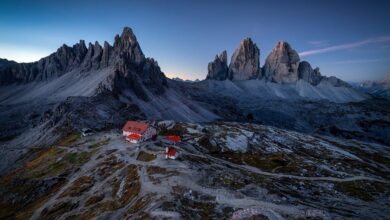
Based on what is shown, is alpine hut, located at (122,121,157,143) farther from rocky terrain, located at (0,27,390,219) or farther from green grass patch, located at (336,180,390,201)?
green grass patch, located at (336,180,390,201)

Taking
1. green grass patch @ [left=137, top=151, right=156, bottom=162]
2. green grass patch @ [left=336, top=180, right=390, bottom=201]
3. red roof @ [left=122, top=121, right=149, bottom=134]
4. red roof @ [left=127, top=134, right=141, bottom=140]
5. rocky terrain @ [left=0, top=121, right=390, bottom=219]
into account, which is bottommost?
green grass patch @ [left=336, top=180, right=390, bottom=201]

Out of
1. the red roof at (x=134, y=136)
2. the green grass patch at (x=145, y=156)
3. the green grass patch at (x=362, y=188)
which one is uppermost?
the red roof at (x=134, y=136)

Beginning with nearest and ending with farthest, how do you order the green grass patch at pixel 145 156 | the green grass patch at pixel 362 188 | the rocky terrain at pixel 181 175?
the rocky terrain at pixel 181 175, the green grass patch at pixel 362 188, the green grass patch at pixel 145 156

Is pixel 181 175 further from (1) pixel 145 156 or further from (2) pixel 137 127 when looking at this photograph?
(2) pixel 137 127

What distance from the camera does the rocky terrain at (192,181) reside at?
194ft

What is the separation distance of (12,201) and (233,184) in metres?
75.4

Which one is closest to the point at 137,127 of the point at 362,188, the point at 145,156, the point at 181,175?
the point at 145,156

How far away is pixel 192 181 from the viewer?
7112cm

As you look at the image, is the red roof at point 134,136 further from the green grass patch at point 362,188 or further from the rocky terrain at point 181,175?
the green grass patch at point 362,188

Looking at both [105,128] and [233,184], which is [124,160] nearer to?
[233,184]

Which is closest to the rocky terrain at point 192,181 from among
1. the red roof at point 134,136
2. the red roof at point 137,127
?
the red roof at point 134,136

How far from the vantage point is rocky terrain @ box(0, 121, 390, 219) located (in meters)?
59.0

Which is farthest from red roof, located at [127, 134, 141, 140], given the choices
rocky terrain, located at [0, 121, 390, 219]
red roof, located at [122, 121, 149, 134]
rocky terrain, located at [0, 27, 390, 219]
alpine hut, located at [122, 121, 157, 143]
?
rocky terrain, located at [0, 27, 390, 219]

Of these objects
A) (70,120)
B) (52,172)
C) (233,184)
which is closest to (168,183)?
(233,184)
